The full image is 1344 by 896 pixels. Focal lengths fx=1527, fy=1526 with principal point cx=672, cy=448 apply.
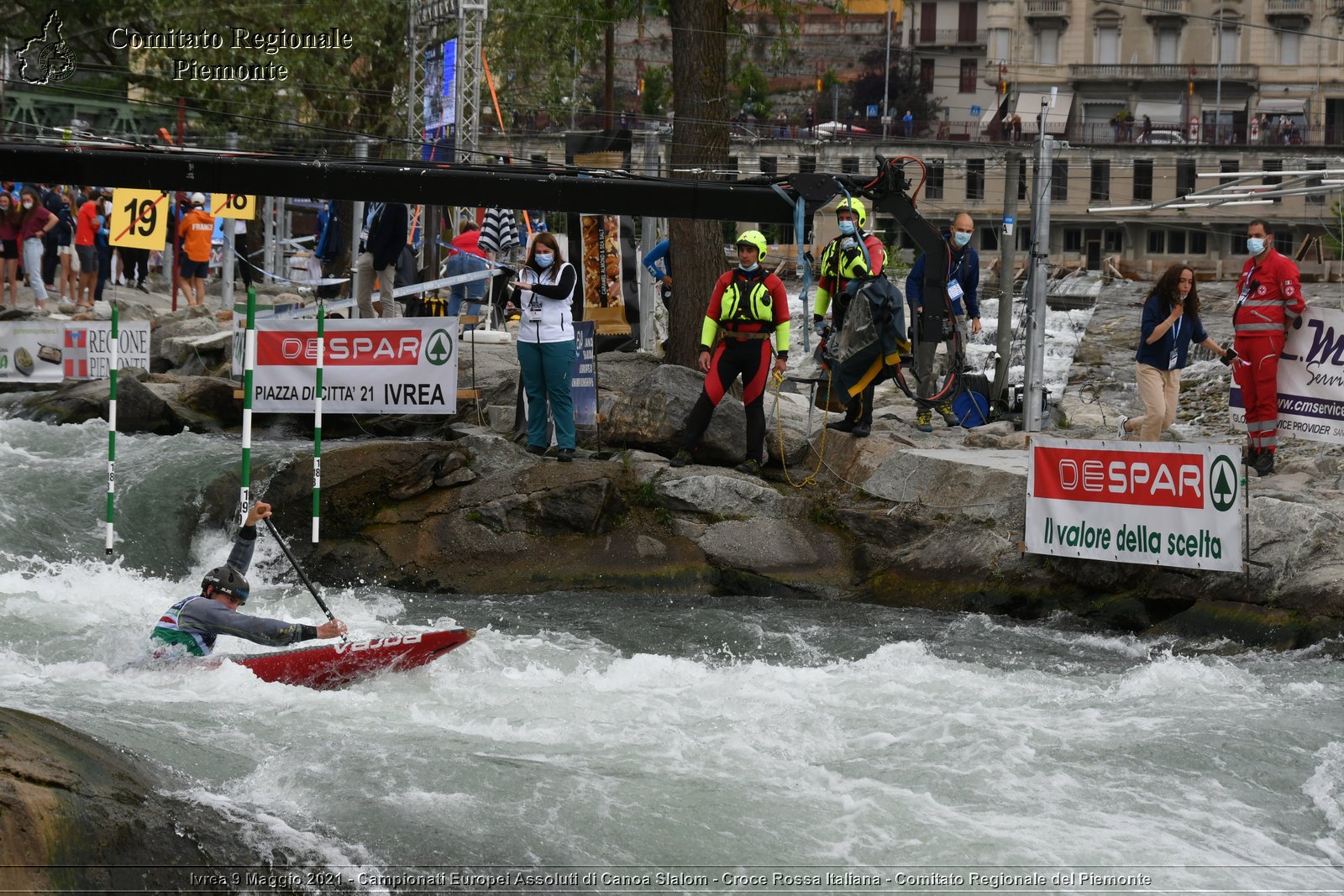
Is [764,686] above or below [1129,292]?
below

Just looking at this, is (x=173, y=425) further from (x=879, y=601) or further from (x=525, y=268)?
(x=879, y=601)

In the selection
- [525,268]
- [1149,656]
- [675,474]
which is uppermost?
[525,268]

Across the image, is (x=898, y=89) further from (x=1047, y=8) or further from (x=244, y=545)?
(x=244, y=545)

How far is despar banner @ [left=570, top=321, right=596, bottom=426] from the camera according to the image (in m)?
14.5

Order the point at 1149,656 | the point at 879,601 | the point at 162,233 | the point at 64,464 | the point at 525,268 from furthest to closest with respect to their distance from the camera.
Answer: the point at 162,233 < the point at 64,464 < the point at 525,268 < the point at 879,601 < the point at 1149,656

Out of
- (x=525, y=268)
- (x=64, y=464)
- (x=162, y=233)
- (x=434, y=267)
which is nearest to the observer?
(x=525, y=268)

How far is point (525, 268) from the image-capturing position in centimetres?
1371

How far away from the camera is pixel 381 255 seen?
17469mm

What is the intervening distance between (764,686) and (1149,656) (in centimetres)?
307

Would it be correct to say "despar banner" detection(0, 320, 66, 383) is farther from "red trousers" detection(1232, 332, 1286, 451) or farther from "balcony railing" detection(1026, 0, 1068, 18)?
"balcony railing" detection(1026, 0, 1068, 18)

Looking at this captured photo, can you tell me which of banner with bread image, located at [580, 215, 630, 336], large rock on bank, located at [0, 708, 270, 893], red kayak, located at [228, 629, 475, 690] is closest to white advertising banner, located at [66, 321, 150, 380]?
banner with bread image, located at [580, 215, 630, 336]

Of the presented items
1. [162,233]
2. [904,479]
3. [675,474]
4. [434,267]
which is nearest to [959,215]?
[904,479]

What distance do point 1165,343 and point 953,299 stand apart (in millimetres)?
2177

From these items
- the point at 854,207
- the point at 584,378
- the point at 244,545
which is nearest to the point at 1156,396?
the point at 854,207
